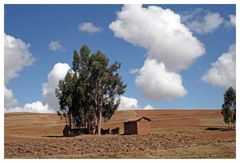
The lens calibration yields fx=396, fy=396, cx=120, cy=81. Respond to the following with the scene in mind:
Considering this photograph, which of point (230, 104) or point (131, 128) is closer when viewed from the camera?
point (131, 128)

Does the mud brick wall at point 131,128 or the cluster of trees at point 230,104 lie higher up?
the cluster of trees at point 230,104

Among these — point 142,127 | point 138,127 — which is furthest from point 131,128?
point 142,127

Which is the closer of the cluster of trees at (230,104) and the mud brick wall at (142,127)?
the mud brick wall at (142,127)

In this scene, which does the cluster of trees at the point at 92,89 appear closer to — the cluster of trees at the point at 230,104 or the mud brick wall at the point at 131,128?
the mud brick wall at the point at 131,128

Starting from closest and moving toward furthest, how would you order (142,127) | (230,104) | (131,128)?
(142,127)
(131,128)
(230,104)

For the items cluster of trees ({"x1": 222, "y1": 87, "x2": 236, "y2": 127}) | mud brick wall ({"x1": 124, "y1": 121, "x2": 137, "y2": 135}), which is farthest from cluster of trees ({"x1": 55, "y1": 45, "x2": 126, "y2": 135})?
cluster of trees ({"x1": 222, "y1": 87, "x2": 236, "y2": 127})

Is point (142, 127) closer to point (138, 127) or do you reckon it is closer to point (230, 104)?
point (138, 127)

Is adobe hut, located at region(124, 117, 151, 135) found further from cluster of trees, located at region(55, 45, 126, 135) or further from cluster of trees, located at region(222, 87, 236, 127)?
cluster of trees, located at region(222, 87, 236, 127)

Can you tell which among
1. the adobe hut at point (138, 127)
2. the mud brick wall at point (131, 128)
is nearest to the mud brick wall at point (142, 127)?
the adobe hut at point (138, 127)

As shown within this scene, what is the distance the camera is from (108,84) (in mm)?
53969

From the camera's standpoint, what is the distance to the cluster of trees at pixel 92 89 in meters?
53.6

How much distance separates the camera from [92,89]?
54.5 m
